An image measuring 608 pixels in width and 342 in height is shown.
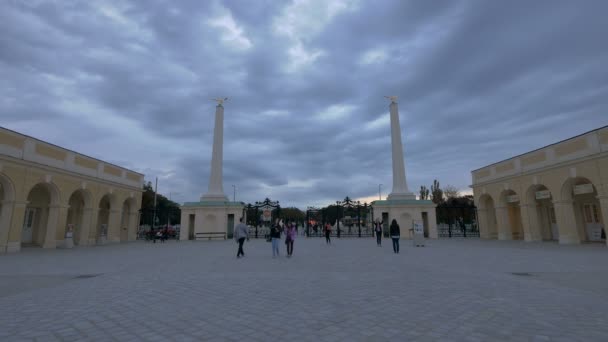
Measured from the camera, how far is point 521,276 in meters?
8.80

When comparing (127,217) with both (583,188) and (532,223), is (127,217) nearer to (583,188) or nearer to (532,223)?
(532,223)

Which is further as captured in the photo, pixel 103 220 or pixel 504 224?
pixel 103 220

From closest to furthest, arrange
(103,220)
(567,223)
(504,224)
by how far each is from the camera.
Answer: (567,223) → (504,224) → (103,220)

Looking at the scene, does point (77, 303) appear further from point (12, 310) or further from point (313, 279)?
point (313, 279)

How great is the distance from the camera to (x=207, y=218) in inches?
1147

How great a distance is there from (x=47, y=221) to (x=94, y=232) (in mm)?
3390

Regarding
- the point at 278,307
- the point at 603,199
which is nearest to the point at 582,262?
the point at 603,199

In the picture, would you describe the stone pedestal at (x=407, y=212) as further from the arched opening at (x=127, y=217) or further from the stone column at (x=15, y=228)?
the stone column at (x=15, y=228)

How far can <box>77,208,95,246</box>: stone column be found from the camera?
23.8 m

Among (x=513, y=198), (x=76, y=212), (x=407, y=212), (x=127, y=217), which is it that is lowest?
(x=127, y=217)

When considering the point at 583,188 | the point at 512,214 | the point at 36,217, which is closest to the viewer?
the point at 583,188

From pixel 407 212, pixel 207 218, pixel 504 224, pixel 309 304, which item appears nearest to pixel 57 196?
pixel 207 218

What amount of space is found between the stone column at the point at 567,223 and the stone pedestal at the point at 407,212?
9637mm

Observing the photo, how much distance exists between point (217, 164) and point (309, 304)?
27.4 metres
